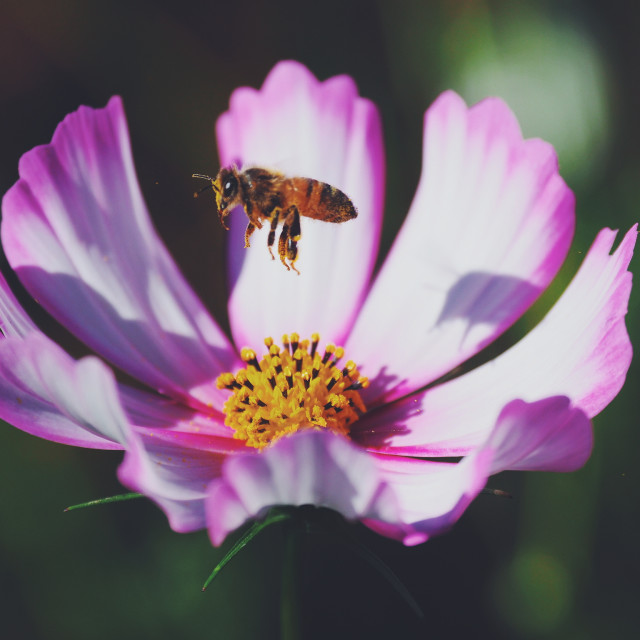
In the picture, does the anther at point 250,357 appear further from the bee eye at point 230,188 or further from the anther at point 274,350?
the bee eye at point 230,188

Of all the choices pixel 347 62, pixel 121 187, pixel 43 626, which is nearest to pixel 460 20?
pixel 347 62

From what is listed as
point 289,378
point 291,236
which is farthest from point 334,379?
point 291,236

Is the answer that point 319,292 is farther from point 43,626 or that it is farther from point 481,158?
point 43,626

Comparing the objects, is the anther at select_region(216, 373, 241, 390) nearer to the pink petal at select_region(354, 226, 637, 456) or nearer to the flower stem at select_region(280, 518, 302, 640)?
the pink petal at select_region(354, 226, 637, 456)

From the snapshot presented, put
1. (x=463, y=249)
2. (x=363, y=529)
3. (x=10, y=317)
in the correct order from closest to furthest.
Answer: (x=10, y=317) → (x=463, y=249) → (x=363, y=529)

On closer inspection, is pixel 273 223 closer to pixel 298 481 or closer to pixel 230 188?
pixel 230 188

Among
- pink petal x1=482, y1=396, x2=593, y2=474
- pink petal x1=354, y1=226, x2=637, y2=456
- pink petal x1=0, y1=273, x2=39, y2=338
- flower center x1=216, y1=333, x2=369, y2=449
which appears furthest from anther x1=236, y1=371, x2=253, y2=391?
pink petal x1=482, y1=396, x2=593, y2=474
